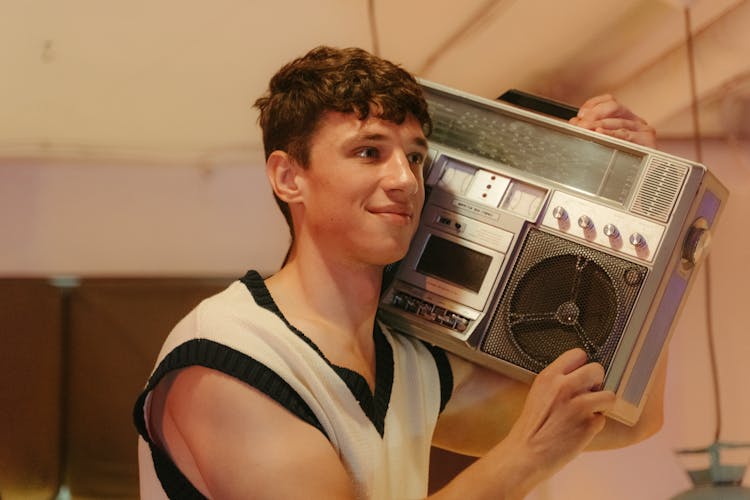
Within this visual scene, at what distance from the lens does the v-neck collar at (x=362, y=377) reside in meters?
1.10

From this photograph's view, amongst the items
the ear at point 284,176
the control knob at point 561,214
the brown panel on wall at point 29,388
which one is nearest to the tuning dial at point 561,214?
the control knob at point 561,214

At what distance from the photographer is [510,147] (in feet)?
3.85

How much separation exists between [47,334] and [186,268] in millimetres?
219

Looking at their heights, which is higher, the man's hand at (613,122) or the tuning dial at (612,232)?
the man's hand at (613,122)

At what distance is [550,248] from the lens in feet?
3.70

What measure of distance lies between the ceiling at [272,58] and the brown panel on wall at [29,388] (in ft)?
0.69

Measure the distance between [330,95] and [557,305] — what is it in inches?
15.6

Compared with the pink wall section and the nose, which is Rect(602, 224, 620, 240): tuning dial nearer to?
the nose

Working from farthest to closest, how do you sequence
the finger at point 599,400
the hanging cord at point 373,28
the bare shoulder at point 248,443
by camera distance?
1. the hanging cord at point 373,28
2. the finger at point 599,400
3. the bare shoulder at point 248,443

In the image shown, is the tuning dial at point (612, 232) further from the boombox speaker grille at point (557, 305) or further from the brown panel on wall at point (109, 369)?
the brown panel on wall at point (109, 369)

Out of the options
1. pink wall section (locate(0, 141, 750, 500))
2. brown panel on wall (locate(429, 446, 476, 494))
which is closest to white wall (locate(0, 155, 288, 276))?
pink wall section (locate(0, 141, 750, 500))

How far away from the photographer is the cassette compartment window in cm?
115

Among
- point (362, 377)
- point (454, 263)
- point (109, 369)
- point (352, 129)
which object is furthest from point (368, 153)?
point (109, 369)

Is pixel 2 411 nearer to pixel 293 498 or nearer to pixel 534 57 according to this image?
pixel 293 498
